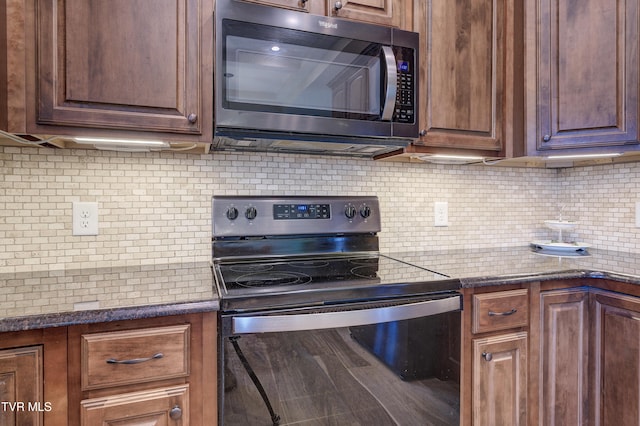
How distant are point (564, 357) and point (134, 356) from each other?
59.6 inches

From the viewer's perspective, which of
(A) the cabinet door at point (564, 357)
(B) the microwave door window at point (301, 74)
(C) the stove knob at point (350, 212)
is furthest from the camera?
(C) the stove knob at point (350, 212)

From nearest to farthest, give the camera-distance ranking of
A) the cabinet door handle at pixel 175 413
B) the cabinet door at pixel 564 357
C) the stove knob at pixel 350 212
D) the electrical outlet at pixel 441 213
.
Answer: the cabinet door handle at pixel 175 413
the cabinet door at pixel 564 357
the stove knob at pixel 350 212
the electrical outlet at pixel 441 213

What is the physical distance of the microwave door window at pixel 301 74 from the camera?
119 centimetres

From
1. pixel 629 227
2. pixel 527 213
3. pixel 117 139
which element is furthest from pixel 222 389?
pixel 629 227

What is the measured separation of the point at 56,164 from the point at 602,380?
7.23 feet

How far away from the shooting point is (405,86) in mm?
1387

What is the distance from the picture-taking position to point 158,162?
1456 millimetres

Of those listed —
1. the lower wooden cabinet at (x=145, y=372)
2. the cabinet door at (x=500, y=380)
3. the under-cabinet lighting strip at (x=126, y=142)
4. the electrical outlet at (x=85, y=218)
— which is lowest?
the cabinet door at (x=500, y=380)

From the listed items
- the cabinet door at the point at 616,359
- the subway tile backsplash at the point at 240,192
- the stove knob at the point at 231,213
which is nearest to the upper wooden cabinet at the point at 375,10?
the subway tile backsplash at the point at 240,192

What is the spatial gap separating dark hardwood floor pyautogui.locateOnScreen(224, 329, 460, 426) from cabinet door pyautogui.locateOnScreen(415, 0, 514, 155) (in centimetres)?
90

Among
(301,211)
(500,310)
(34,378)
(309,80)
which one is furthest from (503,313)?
(34,378)

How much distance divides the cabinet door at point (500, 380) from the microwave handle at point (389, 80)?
89 cm

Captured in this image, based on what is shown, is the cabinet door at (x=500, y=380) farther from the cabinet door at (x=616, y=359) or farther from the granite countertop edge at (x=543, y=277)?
the cabinet door at (x=616, y=359)

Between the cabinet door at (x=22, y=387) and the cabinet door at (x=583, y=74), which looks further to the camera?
the cabinet door at (x=583, y=74)
